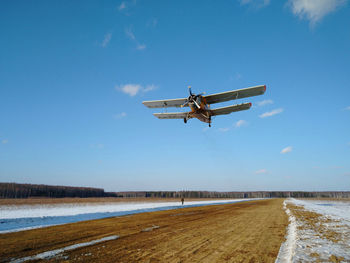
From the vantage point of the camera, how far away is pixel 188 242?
26.9 feet

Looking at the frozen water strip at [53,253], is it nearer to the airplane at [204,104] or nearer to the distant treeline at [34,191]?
the airplane at [204,104]

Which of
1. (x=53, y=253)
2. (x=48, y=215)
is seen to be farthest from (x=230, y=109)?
(x=48, y=215)

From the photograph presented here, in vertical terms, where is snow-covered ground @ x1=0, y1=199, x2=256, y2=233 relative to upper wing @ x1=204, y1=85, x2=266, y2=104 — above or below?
below

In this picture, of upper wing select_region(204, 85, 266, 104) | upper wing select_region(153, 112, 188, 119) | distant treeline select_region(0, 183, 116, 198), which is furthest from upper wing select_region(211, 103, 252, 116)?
distant treeline select_region(0, 183, 116, 198)

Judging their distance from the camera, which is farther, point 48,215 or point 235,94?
point 235,94

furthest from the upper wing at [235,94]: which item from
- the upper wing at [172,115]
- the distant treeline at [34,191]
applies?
the distant treeline at [34,191]

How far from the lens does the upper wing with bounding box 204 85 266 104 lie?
20373 mm

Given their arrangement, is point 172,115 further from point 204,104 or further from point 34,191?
point 34,191

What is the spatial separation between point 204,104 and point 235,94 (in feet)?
12.4

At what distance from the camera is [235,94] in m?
22.0

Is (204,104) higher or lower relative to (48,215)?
higher

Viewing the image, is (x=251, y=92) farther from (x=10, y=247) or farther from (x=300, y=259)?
(x=10, y=247)

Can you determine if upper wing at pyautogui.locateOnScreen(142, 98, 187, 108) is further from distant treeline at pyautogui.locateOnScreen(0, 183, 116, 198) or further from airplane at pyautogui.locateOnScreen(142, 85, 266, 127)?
distant treeline at pyautogui.locateOnScreen(0, 183, 116, 198)

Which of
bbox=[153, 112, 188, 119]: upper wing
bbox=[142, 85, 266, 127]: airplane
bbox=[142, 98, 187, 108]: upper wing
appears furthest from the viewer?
Result: bbox=[153, 112, 188, 119]: upper wing
